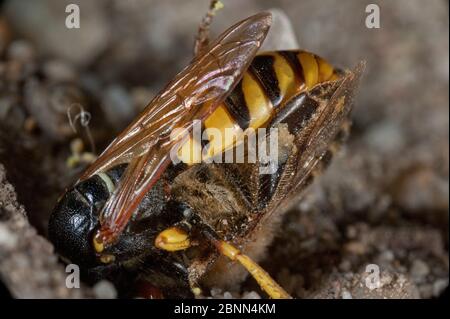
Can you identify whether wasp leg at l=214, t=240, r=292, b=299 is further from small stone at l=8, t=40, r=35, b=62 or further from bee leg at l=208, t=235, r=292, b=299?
small stone at l=8, t=40, r=35, b=62

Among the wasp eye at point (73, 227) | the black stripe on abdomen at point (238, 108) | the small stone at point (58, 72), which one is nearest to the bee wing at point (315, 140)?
the black stripe on abdomen at point (238, 108)

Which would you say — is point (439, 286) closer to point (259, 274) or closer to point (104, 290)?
point (259, 274)

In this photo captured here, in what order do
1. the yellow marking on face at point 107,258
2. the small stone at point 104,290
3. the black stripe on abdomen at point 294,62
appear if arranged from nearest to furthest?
the small stone at point 104,290 → the yellow marking on face at point 107,258 → the black stripe on abdomen at point 294,62

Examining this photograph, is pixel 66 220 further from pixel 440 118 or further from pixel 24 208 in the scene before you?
pixel 440 118

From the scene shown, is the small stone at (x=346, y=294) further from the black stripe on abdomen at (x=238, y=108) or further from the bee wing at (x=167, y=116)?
the bee wing at (x=167, y=116)

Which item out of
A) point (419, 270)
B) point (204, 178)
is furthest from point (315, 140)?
point (419, 270)

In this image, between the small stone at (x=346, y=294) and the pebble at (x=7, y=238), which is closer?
the pebble at (x=7, y=238)

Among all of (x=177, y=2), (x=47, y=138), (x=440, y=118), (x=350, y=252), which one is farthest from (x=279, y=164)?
(x=177, y=2)
